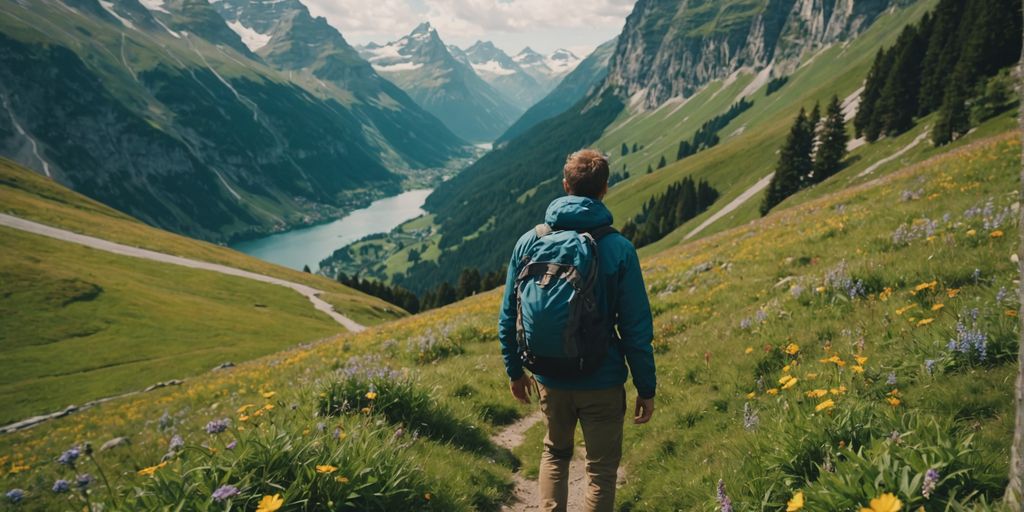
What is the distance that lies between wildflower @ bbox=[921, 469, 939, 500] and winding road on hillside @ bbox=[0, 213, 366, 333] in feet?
260

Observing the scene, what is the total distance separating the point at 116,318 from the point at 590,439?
6838cm

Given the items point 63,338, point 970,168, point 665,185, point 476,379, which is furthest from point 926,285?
point 665,185

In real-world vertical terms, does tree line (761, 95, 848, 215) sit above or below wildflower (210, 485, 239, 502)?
below

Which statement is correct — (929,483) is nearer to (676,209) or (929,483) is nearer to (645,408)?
(645,408)

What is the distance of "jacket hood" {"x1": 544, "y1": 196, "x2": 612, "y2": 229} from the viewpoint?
16.8ft

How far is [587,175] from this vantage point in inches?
214

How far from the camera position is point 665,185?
136m

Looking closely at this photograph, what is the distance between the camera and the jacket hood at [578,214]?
5.11m

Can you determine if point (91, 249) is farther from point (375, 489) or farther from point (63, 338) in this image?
point (375, 489)

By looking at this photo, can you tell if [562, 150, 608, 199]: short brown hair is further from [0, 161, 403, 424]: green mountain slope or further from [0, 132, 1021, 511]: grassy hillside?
[0, 161, 403, 424]: green mountain slope

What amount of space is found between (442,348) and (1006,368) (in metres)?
11.4

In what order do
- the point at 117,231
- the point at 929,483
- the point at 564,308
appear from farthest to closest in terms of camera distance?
the point at 117,231, the point at 564,308, the point at 929,483

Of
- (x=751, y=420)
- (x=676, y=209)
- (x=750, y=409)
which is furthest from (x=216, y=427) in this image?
(x=676, y=209)

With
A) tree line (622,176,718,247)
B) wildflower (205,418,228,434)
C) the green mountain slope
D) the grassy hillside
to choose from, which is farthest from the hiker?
tree line (622,176,718,247)
